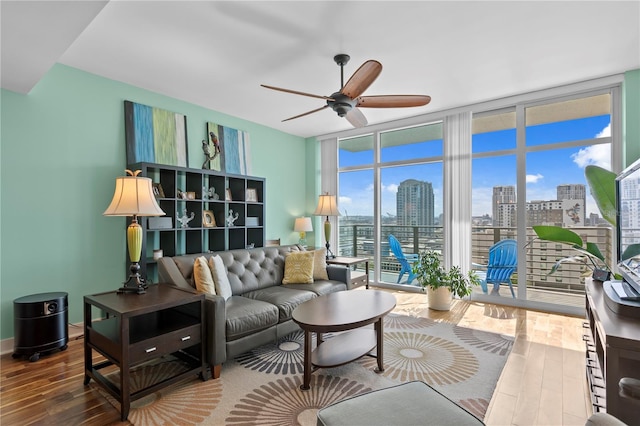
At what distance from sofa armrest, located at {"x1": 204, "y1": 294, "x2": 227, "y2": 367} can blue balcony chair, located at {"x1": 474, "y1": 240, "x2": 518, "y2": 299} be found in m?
3.71

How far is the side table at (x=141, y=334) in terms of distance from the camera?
195 cm

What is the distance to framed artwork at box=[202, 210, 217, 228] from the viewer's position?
166 inches

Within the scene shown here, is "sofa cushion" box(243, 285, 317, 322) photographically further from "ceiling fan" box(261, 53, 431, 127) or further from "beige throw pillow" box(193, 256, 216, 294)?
"ceiling fan" box(261, 53, 431, 127)

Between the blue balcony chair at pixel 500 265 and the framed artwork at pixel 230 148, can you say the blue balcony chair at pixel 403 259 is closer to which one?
the blue balcony chair at pixel 500 265

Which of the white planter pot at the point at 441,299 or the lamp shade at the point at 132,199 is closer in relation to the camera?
the lamp shade at the point at 132,199

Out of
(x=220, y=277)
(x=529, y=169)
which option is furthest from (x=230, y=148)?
(x=529, y=169)

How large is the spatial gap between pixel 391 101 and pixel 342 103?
A: 1.50ft

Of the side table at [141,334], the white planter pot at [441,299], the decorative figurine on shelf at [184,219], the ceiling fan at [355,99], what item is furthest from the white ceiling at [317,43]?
the white planter pot at [441,299]

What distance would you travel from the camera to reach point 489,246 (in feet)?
14.9

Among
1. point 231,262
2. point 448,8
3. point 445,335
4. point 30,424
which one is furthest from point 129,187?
point 445,335

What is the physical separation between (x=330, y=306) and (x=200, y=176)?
2.55 m

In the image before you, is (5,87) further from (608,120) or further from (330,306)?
(608,120)

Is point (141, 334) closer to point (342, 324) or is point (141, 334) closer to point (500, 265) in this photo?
point (342, 324)

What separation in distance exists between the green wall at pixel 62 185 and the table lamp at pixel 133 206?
1312 mm
